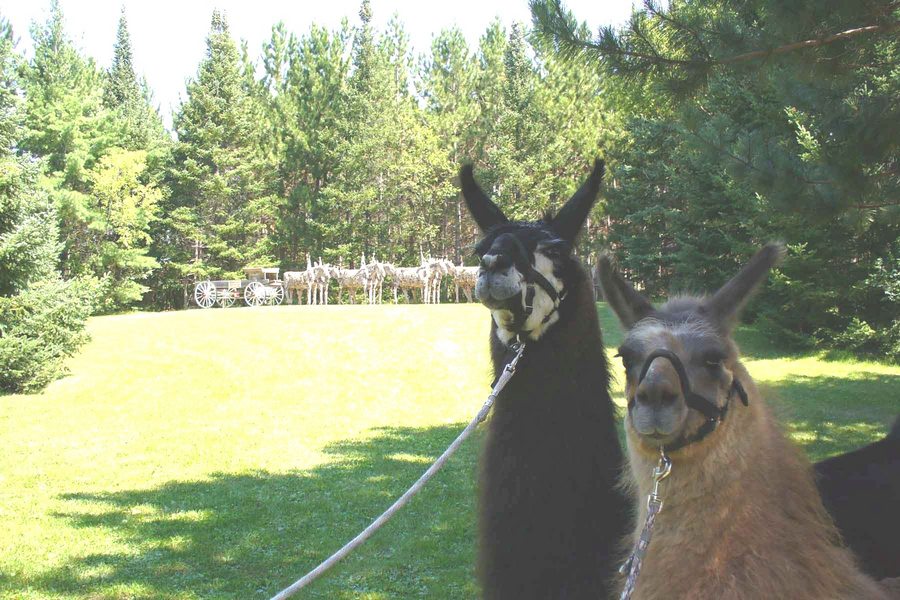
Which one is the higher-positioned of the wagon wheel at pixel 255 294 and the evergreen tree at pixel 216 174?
the evergreen tree at pixel 216 174

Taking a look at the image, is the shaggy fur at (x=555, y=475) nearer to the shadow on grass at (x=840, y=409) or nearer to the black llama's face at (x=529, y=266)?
the black llama's face at (x=529, y=266)

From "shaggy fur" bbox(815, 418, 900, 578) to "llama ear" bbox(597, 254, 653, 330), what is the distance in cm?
117

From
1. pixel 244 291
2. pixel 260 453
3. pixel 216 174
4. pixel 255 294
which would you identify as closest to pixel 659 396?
pixel 260 453

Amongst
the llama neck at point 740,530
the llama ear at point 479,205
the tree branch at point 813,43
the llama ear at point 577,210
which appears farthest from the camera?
the tree branch at point 813,43

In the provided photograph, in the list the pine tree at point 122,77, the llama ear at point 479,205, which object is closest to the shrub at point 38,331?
the llama ear at point 479,205

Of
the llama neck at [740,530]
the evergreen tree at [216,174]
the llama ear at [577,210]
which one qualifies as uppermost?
the evergreen tree at [216,174]

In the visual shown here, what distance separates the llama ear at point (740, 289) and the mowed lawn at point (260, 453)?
1.78 feet

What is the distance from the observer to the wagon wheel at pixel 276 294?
3847cm

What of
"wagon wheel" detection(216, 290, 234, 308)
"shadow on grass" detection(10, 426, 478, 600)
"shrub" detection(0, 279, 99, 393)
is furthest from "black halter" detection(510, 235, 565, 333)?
"wagon wheel" detection(216, 290, 234, 308)

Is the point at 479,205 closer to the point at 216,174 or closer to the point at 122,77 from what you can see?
the point at 216,174

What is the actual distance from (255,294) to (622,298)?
36.8m

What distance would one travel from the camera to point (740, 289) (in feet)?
8.10

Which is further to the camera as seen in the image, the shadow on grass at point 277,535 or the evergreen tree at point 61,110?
the evergreen tree at point 61,110

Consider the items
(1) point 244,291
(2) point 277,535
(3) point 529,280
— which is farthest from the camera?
(1) point 244,291
